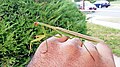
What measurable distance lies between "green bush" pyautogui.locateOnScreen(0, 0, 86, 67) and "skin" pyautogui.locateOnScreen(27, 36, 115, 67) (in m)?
1.16

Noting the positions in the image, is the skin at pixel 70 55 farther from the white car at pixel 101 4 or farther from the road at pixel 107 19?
the white car at pixel 101 4

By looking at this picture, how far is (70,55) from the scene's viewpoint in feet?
2.39

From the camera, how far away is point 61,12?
2.44 meters

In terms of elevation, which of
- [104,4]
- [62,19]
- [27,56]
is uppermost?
[62,19]

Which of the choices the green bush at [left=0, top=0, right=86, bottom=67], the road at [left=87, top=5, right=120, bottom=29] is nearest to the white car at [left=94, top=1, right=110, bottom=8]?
the road at [left=87, top=5, right=120, bottom=29]

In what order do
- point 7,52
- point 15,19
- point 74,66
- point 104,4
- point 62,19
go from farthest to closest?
point 104,4 → point 62,19 → point 15,19 → point 7,52 → point 74,66

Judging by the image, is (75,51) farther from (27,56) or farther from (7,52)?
(27,56)

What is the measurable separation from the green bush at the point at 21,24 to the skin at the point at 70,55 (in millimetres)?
1165

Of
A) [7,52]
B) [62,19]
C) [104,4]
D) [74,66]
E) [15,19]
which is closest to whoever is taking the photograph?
[74,66]

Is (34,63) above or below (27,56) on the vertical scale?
above

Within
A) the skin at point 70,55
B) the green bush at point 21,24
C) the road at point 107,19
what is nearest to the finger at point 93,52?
the skin at point 70,55

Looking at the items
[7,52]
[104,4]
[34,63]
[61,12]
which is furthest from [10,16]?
[104,4]

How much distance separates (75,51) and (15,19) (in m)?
1.47

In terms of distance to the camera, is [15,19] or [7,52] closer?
[7,52]
